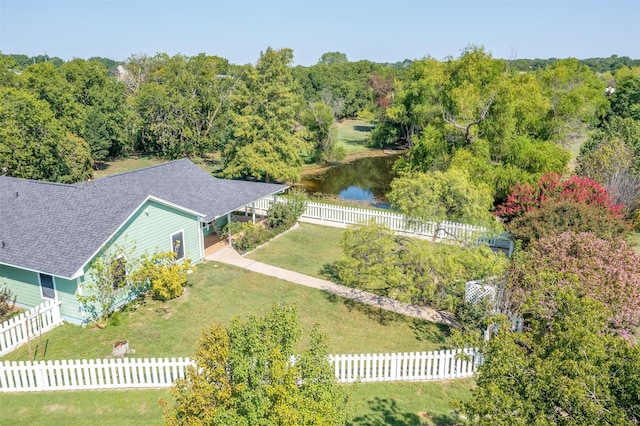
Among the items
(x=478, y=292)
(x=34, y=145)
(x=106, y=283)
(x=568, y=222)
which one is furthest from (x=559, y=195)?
(x=34, y=145)

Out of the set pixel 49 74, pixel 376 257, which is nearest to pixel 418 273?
pixel 376 257

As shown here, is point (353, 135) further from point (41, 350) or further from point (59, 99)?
point (41, 350)

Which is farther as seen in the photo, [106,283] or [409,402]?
[106,283]

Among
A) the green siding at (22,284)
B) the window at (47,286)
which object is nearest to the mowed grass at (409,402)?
the window at (47,286)

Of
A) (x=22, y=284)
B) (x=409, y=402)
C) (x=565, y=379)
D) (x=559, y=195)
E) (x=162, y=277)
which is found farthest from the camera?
(x=559, y=195)

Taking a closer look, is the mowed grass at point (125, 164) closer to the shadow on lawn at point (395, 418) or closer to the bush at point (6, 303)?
the bush at point (6, 303)

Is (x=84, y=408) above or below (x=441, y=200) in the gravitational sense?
below

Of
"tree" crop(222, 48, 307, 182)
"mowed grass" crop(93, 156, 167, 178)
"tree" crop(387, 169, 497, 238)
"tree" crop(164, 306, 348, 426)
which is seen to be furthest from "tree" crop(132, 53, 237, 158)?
"tree" crop(164, 306, 348, 426)
